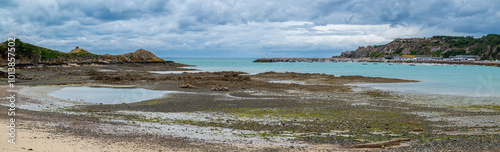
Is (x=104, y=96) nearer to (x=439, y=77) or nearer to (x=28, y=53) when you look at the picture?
(x=439, y=77)

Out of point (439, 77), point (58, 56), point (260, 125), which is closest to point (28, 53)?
point (58, 56)

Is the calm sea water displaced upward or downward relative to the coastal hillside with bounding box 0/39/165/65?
downward

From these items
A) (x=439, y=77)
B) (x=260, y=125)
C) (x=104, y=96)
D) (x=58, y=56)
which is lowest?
(x=260, y=125)

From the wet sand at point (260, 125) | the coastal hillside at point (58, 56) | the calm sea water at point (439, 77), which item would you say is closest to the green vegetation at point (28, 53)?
the coastal hillside at point (58, 56)

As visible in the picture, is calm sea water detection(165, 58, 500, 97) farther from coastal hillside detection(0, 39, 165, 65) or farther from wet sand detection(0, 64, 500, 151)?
coastal hillside detection(0, 39, 165, 65)

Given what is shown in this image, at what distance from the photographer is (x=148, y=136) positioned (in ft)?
41.8

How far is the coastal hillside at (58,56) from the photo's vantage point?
3113 inches

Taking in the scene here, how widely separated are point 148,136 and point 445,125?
1374 cm

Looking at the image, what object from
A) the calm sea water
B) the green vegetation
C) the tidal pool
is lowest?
the tidal pool

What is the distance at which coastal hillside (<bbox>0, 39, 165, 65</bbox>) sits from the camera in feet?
259

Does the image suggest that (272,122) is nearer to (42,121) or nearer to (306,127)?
(306,127)

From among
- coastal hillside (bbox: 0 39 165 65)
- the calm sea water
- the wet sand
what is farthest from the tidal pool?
coastal hillside (bbox: 0 39 165 65)

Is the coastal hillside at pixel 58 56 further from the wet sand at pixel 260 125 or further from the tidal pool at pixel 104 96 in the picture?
the wet sand at pixel 260 125

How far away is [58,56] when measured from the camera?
341 ft
